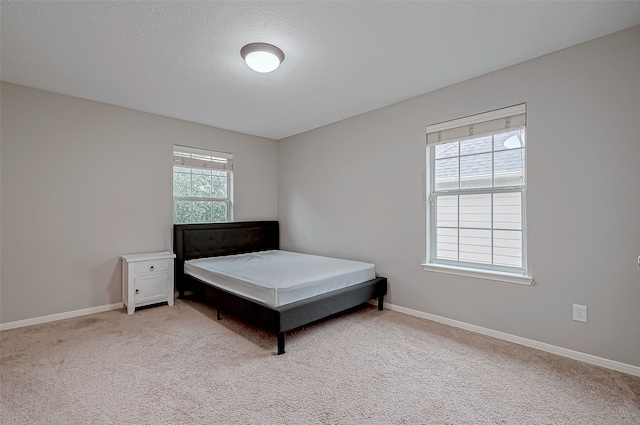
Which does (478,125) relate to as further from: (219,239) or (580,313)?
(219,239)

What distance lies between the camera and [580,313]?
229 centimetres

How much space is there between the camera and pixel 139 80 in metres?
2.87

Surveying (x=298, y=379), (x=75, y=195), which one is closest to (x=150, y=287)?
(x=75, y=195)

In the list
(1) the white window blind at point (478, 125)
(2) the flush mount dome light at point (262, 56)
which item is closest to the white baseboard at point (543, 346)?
(1) the white window blind at point (478, 125)

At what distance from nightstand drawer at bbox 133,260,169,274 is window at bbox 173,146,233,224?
0.72 m

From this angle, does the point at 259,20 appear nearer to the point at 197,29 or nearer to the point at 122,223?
the point at 197,29

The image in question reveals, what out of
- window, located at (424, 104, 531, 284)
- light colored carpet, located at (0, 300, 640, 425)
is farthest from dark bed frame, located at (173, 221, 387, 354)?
window, located at (424, 104, 531, 284)

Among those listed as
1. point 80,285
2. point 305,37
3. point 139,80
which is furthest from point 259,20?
point 80,285

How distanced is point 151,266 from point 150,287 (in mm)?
245

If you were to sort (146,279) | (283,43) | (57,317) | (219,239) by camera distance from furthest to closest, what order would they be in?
(219,239) < (146,279) < (57,317) < (283,43)

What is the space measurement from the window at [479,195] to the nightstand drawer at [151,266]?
3050mm

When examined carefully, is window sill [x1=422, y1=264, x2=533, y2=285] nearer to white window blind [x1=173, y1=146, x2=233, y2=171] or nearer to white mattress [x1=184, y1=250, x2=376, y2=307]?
white mattress [x1=184, y1=250, x2=376, y2=307]

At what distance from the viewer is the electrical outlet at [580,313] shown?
89.5 inches

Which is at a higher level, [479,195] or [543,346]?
[479,195]
